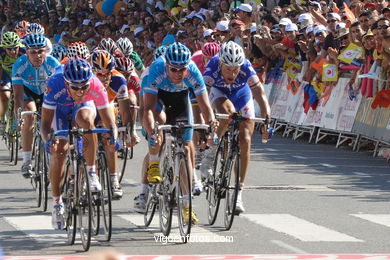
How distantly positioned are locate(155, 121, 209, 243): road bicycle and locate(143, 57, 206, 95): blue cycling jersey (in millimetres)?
517

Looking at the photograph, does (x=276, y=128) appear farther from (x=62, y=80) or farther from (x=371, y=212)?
(x=62, y=80)

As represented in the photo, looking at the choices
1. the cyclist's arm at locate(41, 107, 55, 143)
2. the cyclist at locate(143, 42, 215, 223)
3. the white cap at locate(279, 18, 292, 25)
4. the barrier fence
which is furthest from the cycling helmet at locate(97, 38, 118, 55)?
the white cap at locate(279, 18, 292, 25)

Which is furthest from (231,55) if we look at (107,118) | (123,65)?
(123,65)

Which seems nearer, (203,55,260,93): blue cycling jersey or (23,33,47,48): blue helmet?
(203,55,260,93): blue cycling jersey

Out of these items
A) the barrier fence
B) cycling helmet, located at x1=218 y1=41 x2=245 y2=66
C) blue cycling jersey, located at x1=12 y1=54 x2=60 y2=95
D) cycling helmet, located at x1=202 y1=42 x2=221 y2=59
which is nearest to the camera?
cycling helmet, located at x1=218 y1=41 x2=245 y2=66

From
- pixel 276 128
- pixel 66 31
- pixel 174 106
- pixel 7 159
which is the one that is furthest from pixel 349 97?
pixel 66 31

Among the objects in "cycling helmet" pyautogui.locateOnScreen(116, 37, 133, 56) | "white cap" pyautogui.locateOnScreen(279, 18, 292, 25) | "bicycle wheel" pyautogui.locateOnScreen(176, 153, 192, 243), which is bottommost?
"bicycle wheel" pyautogui.locateOnScreen(176, 153, 192, 243)

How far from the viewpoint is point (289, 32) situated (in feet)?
72.5

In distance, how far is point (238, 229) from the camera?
11023 mm

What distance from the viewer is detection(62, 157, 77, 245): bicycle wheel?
9930mm

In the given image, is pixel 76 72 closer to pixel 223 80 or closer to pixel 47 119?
pixel 47 119

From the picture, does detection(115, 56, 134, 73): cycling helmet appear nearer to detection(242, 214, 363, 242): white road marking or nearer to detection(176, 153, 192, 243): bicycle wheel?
detection(242, 214, 363, 242): white road marking

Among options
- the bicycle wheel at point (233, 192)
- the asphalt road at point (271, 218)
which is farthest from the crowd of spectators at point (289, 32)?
the bicycle wheel at point (233, 192)

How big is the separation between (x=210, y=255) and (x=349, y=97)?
36.3 feet
